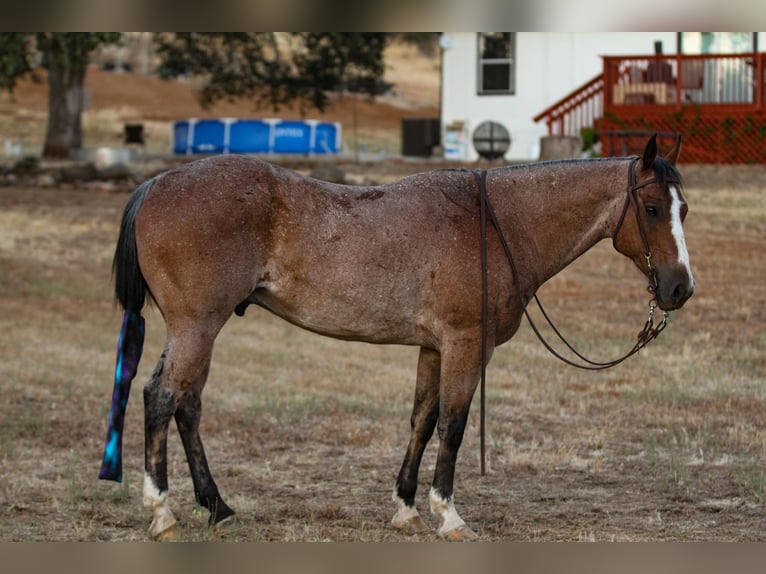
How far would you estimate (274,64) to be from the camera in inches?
1447

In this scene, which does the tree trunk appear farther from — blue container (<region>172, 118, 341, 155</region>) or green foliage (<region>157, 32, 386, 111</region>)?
green foliage (<region>157, 32, 386, 111</region>)

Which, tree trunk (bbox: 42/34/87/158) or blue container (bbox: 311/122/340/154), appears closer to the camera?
tree trunk (bbox: 42/34/87/158)

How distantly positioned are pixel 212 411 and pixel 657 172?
564cm

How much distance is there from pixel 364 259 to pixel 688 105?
18.5 m

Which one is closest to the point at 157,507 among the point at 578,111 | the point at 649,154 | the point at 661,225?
the point at 661,225

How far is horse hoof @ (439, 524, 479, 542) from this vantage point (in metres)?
6.41

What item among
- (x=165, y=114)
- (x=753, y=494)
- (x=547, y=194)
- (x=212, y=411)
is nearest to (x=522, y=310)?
(x=547, y=194)

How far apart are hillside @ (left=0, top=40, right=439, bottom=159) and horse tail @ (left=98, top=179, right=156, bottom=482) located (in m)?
32.2

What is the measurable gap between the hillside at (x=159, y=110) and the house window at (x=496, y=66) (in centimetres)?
961

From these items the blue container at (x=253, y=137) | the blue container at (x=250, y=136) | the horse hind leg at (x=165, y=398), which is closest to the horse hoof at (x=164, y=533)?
the horse hind leg at (x=165, y=398)

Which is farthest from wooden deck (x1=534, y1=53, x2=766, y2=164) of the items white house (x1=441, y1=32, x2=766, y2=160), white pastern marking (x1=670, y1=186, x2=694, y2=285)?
white pastern marking (x1=670, y1=186, x2=694, y2=285)

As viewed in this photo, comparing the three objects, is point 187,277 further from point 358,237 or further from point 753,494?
point 753,494

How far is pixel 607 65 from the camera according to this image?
24266mm

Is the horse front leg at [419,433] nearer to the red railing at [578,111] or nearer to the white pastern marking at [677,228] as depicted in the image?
the white pastern marking at [677,228]
